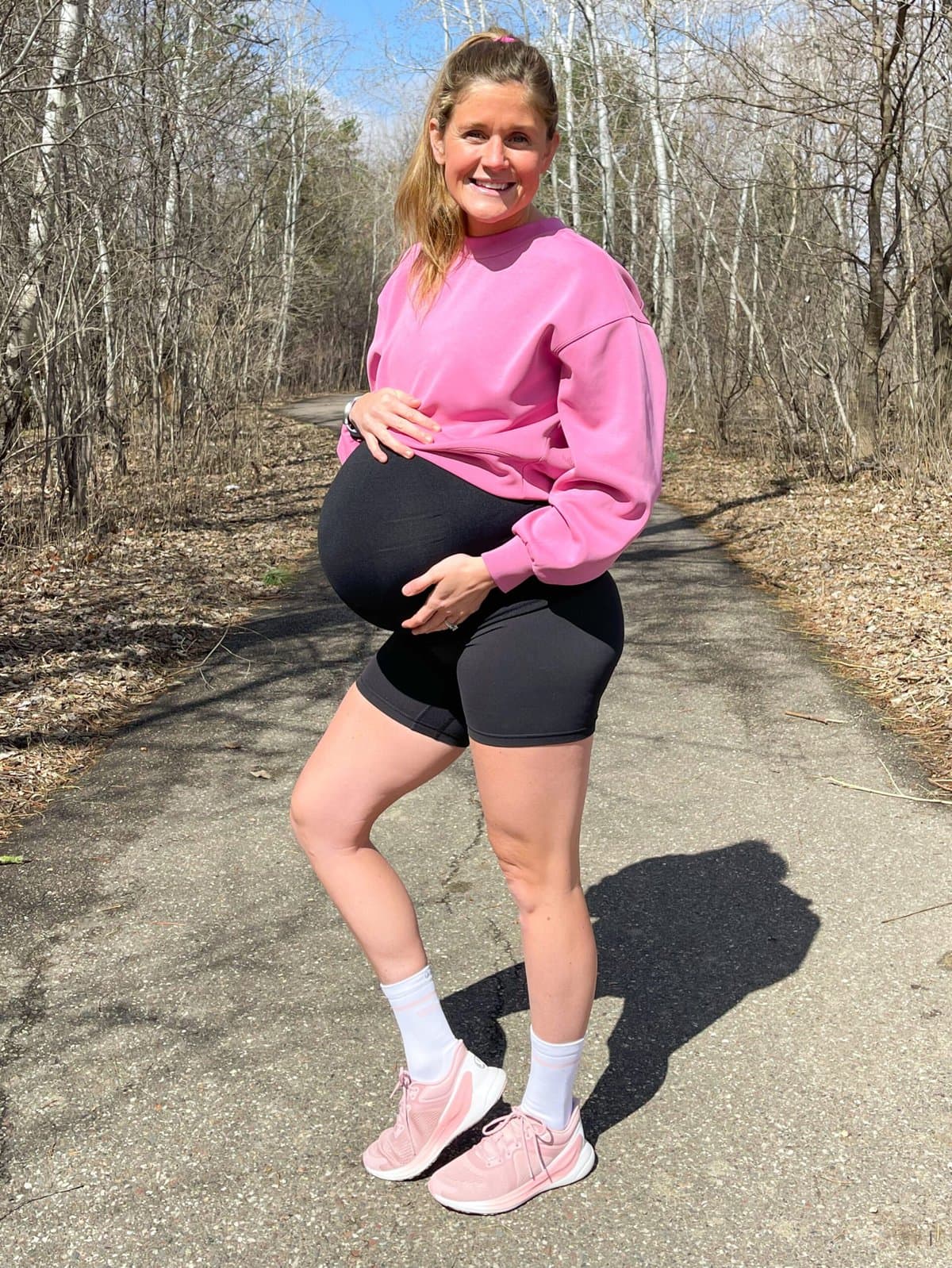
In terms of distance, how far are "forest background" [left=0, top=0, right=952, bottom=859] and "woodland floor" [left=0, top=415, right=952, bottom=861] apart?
2cm

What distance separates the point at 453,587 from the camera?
185cm

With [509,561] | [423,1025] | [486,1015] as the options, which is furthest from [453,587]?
[486,1015]

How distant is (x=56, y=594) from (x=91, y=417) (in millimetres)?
1966

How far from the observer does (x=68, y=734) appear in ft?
15.4

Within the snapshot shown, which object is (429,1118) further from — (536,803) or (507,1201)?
(536,803)

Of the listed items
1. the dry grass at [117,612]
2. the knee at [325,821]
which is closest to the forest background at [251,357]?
the dry grass at [117,612]

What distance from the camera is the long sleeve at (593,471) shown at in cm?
181

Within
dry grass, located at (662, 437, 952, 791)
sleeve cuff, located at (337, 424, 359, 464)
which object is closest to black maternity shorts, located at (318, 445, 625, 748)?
sleeve cuff, located at (337, 424, 359, 464)

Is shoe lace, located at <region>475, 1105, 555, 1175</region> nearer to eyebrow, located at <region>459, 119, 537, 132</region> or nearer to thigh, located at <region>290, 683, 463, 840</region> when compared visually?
thigh, located at <region>290, 683, 463, 840</region>

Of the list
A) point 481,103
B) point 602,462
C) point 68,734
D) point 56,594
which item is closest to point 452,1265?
point 602,462

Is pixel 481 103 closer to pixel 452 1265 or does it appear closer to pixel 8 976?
pixel 452 1265

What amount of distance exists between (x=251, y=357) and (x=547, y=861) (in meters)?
11.4

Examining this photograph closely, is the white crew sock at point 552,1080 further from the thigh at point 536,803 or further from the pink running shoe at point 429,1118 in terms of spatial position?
the thigh at point 536,803

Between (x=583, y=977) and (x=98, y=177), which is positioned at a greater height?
(x=98, y=177)
